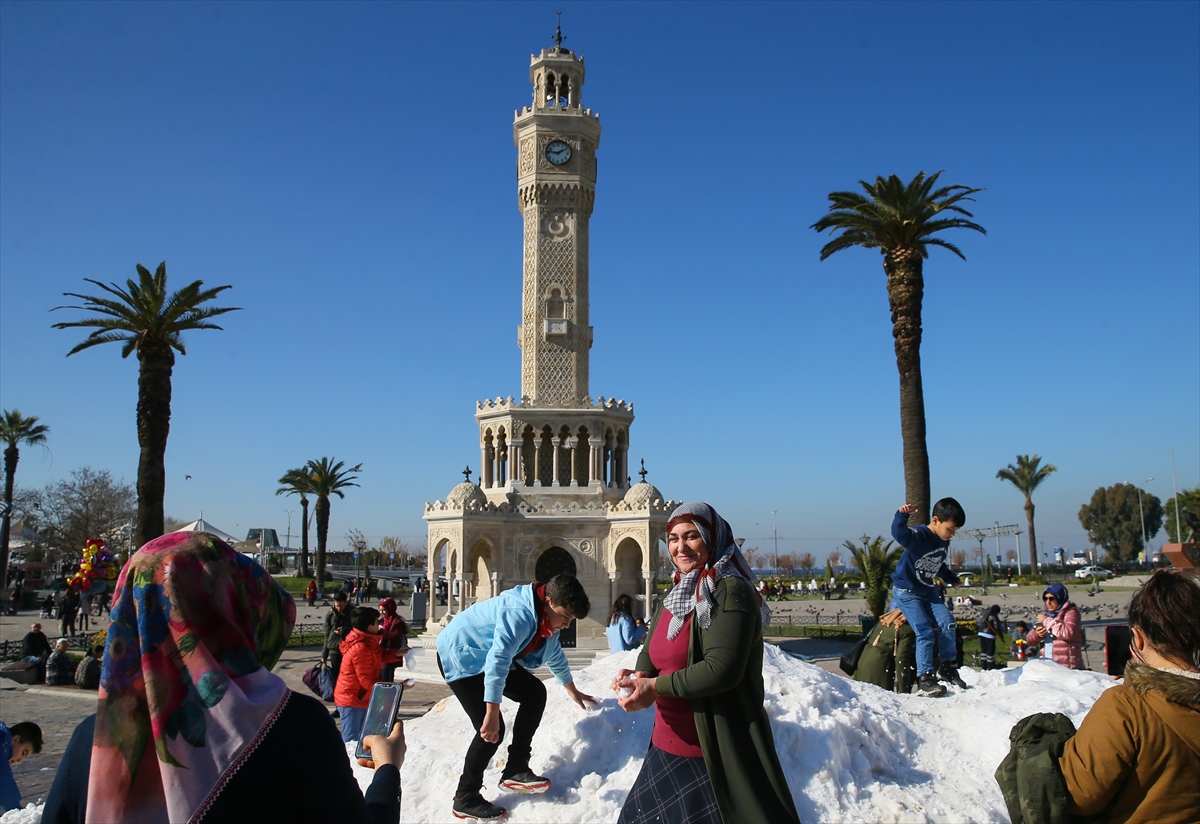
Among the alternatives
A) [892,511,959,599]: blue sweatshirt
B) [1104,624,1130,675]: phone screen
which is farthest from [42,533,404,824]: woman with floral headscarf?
[892,511,959,599]: blue sweatshirt

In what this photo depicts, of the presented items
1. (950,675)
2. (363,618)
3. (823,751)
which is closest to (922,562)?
(950,675)

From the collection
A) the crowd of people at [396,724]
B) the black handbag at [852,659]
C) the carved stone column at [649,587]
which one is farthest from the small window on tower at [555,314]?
the crowd of people at [396,724]

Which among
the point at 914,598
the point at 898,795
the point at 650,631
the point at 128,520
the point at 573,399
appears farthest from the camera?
the point at 128,520

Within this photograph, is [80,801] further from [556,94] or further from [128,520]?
[128,520]

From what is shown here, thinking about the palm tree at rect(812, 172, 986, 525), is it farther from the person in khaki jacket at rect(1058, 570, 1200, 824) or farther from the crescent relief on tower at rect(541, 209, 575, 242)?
the person in khaki jacket at rect(1058, 570, 1200, 824)

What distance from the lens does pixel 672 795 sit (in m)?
3.80

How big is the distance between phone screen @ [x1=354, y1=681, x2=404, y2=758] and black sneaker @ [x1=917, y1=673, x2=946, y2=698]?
6006 mm

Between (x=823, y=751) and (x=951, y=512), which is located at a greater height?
(x=951, y=512)

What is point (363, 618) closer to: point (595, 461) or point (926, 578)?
point (926, 578)

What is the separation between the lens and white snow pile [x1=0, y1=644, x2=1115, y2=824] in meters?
5.79

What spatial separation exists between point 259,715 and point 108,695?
35 centimetres

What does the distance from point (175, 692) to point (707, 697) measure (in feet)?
7.39

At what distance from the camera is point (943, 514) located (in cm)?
736

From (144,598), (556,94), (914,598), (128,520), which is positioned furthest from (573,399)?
(128,520)
